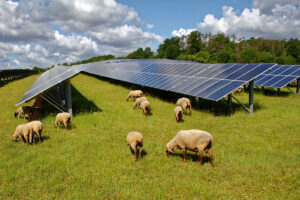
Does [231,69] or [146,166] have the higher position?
[231,69]

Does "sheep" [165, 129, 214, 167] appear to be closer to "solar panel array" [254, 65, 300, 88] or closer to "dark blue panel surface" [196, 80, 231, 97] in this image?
"dark blue panel surface" [196, 80, 231, 97]

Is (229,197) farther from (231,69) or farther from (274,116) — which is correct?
(231,69)

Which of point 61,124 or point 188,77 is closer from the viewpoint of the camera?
point 61,124

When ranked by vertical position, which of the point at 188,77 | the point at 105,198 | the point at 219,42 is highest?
the point at 219,42

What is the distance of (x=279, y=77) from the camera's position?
29.5 metres

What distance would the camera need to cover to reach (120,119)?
1517 cm

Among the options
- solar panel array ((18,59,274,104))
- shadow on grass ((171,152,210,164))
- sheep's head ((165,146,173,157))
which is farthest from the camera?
solar panel array ((18,59,274,104))

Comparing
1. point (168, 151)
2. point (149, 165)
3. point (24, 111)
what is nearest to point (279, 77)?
point (168, 151)

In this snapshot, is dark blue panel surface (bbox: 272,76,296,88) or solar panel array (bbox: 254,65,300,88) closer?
dark blue panel surface (bbox: 272,76,296,88)

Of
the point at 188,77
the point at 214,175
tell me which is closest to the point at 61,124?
the point at 214,175

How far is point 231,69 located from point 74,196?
18456 mm

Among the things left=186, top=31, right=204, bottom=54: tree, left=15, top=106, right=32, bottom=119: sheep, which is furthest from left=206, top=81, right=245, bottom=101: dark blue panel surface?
left=186, top=31, right=204, bottom=54: tree

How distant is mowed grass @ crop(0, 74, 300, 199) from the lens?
22.1ft

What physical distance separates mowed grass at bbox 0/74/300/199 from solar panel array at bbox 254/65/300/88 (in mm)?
16048
